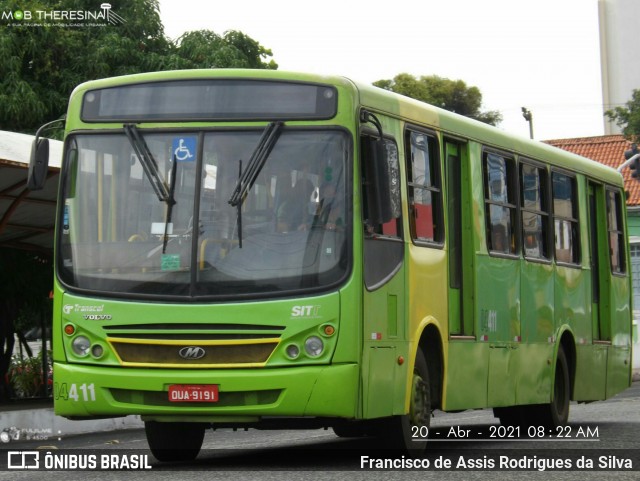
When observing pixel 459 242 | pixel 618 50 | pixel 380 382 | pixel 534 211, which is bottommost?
pixel 380 382

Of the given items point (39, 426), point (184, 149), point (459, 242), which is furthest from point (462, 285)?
point (39, 426)

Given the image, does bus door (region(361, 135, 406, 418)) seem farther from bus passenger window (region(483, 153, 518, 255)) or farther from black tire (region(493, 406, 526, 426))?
black tire (region(493, 406, 526, 426))

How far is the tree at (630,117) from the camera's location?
2104 inches

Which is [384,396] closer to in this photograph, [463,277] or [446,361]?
[446,361]

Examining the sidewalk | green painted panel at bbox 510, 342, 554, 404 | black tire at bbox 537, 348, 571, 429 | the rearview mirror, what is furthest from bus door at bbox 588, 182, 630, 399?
the rearview mirror

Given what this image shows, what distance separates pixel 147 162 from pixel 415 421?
310 cm

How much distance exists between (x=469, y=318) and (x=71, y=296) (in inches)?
159

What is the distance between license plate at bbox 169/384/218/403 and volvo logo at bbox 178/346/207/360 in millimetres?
211

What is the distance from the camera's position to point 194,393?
1124 cm

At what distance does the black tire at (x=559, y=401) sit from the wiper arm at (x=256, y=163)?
21.0 feet

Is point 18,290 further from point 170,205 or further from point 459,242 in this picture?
point 170,205

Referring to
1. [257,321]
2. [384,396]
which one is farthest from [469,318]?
[257,321]

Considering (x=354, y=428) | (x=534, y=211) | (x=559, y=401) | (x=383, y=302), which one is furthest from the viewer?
(x=559, y=401)

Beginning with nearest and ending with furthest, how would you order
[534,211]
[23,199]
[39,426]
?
[534,211]
[23,199]
[39,426]
